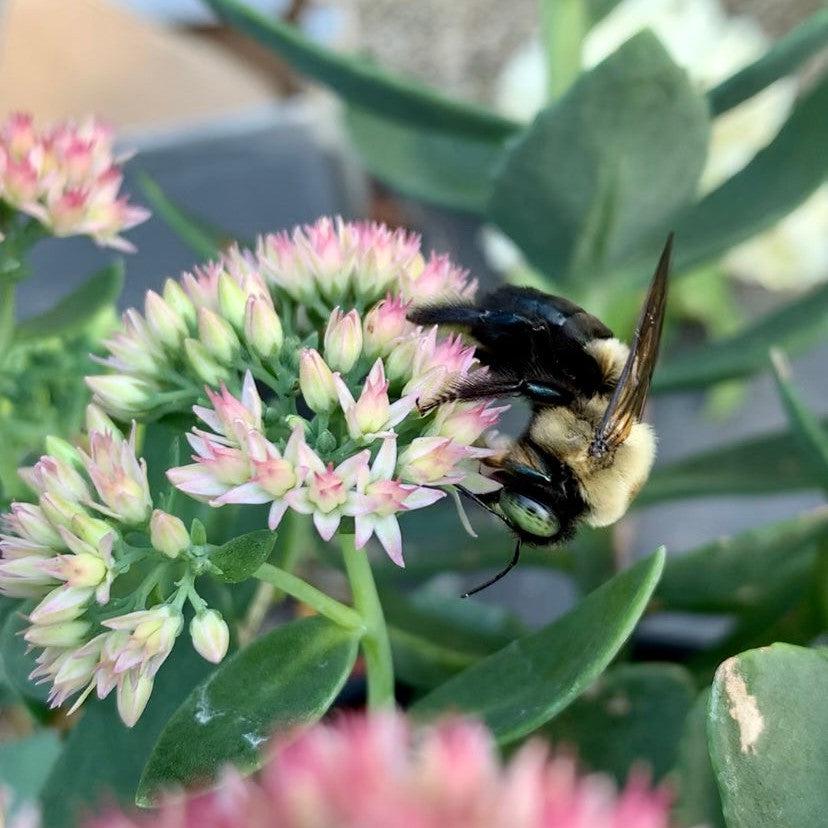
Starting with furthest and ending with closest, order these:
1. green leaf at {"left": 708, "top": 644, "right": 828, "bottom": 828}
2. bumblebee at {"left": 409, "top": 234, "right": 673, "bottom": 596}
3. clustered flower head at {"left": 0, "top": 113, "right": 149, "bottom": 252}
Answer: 1. clustered flower head at {"left": 0, "top": 113, "right": 149, "bottom": 252}
2. bumblebee at {"left": 409, "top": 234, "right": 673, "bottom": 596}
3. green leaf at {"left": 708, "top": 644, "right": 828, "bottom": 828}

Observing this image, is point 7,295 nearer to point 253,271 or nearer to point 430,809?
point 253,271

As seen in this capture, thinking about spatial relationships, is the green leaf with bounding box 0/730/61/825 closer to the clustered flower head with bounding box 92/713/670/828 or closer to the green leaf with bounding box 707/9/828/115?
the clustered flower head with bounding box 92/713/670/828

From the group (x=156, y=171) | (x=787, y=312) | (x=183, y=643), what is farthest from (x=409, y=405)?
(x=156, y=171)

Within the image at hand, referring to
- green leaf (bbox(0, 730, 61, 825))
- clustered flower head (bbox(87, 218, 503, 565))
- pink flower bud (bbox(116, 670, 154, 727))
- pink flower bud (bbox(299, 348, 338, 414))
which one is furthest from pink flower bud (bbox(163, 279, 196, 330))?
green leaf (bbox(0, 730, 61, 825))

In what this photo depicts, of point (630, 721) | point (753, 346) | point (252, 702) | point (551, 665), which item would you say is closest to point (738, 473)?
point (753, 346)

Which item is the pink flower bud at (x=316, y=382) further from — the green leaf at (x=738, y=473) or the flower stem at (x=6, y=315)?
the green leaf at (x=738, y=473)
